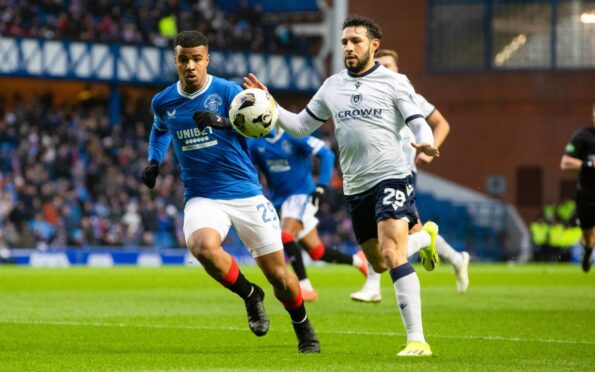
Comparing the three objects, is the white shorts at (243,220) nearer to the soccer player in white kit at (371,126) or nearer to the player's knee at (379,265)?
the soccer player in white kit at (371,126)

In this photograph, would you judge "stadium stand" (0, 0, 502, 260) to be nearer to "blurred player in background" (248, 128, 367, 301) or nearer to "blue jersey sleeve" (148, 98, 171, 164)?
"blurred player in background" (248, 128, 367, 301)

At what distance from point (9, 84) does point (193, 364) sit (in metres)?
37.2

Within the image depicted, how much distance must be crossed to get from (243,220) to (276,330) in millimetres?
2237

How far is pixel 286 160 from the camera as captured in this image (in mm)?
15508

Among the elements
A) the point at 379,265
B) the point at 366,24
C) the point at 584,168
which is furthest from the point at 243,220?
the point at 584,168

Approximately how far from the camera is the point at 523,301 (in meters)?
16.0

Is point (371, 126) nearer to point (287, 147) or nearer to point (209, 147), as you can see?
point (209, 147)

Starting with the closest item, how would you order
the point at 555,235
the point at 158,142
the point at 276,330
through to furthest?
the point at 158,142, the point at 276,330, the point at 555,235

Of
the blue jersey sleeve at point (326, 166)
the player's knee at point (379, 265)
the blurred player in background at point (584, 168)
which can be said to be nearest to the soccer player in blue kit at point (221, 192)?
the player's knee at point (379, 265)

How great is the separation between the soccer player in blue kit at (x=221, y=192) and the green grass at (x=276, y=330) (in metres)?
0.42

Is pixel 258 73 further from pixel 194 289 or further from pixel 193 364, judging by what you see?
pixel 193 364

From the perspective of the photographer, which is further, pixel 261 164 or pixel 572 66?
pixel 572 66

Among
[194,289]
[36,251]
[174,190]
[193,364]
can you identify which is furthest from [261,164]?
[174,190]

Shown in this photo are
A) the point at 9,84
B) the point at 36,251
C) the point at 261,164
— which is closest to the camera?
the point at 261,164
